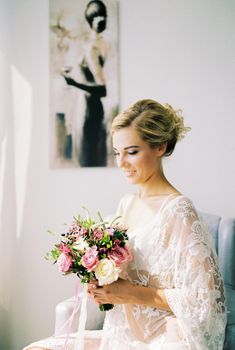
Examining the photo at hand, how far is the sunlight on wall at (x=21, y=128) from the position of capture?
328 cm

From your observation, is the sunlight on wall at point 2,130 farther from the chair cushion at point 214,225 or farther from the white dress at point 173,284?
the white dress at point 173,284

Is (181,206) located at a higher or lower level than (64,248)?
higher

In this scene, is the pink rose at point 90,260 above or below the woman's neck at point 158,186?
below

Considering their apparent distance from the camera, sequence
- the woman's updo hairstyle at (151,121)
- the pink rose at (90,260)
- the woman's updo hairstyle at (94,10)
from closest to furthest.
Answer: the pink rose at (90,260)
the woman's updo hairstyle at (151,121)
the woman's updo hairstyle at (94,10)

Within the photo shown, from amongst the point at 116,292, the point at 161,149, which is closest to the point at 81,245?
the point at 116,292

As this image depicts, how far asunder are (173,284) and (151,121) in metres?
0.68

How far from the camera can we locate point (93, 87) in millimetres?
3156

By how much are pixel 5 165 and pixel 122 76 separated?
1.12m

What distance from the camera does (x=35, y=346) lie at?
176cm

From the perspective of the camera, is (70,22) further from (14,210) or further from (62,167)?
(14,210)

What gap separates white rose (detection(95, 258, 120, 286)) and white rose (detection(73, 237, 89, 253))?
0.08 meters

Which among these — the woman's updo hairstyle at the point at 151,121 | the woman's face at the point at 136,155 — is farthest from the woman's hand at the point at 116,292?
the woman's updo hairstyle at the point at 151,121

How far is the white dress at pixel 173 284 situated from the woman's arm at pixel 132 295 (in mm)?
45

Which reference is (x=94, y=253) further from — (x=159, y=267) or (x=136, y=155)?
(x=136, y=155)
